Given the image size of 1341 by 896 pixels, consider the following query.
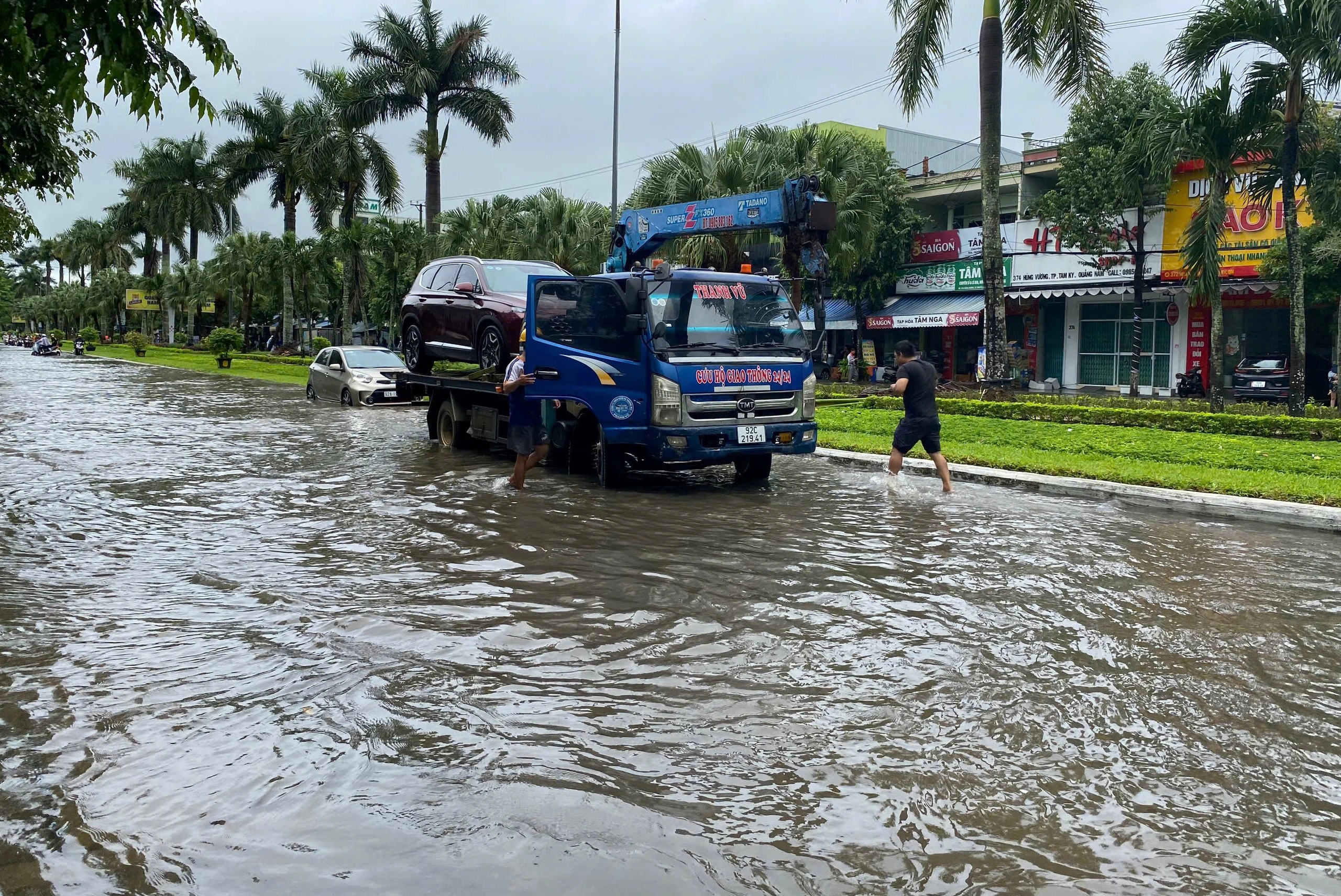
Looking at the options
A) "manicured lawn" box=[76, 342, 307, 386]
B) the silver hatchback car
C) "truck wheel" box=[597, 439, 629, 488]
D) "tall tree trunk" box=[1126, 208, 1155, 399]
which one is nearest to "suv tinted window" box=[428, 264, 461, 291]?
"truck wheel" box=[597, 439, 629, 488]

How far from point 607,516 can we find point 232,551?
3367mm

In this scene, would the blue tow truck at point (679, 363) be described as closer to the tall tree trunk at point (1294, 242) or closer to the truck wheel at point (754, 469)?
the truck wheel at point (754, 469)

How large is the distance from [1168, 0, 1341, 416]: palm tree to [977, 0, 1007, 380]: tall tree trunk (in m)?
Result: 3.14

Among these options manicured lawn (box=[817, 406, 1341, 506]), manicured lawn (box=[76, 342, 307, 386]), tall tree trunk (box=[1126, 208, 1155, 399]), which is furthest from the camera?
manicured lawn (box=[76, 342, 307, 386])

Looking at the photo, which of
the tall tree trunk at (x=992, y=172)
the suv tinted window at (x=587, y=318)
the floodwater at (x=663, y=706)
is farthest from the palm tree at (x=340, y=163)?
the floodwater at (x=663, y=706)

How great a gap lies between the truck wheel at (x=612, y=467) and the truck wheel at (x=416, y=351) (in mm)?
4915

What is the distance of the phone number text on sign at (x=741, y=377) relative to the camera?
11352 mm

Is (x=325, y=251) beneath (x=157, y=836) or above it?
above

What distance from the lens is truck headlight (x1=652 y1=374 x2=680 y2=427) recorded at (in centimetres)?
1123

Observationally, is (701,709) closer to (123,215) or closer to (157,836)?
(157,836)

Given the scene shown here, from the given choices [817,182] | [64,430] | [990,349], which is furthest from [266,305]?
[817,182]

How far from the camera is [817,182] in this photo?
500 inches

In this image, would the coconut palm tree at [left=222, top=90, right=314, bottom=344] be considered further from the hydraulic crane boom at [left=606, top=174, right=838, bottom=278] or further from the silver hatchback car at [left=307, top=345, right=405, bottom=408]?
the hydraulic crane boom at [left=606, top=174, right=838, bottom=278]

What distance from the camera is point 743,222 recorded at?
45.3ft
